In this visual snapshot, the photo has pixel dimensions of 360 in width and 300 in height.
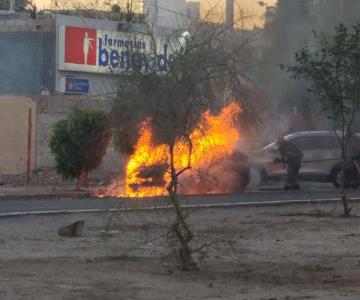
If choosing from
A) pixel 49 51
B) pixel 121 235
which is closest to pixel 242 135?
pixel 121 235

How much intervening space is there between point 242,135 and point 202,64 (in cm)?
1179

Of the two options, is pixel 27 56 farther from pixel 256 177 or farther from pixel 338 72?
pixel 338 72

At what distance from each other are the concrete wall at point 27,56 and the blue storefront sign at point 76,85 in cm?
69

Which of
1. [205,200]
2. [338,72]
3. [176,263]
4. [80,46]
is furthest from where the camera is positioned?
[80,46]

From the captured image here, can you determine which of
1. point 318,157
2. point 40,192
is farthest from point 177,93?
point 318,157

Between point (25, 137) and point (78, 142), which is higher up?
point (78, 142)

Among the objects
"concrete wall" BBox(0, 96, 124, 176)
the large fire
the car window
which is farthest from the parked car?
the large fire

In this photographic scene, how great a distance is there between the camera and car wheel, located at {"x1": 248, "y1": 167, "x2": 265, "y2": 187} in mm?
25281

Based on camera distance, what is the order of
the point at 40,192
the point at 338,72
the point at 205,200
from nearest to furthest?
1. the point at 338,72
2. the point at 205,200
3. the point at 40,192

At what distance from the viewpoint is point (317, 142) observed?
84.7 ft

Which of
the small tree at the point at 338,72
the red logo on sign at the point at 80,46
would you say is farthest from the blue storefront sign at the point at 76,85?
the small tree at the point at 338,72

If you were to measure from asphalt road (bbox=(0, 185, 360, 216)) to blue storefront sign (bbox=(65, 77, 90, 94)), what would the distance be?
12497mm

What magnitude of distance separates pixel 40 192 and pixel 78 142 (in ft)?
6.45

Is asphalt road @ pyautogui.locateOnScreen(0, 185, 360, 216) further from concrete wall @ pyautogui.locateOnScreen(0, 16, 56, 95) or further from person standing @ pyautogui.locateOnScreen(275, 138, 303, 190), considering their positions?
concrete wall @ pyautogui.locateOnScreen(0, 16, 56, 95)
